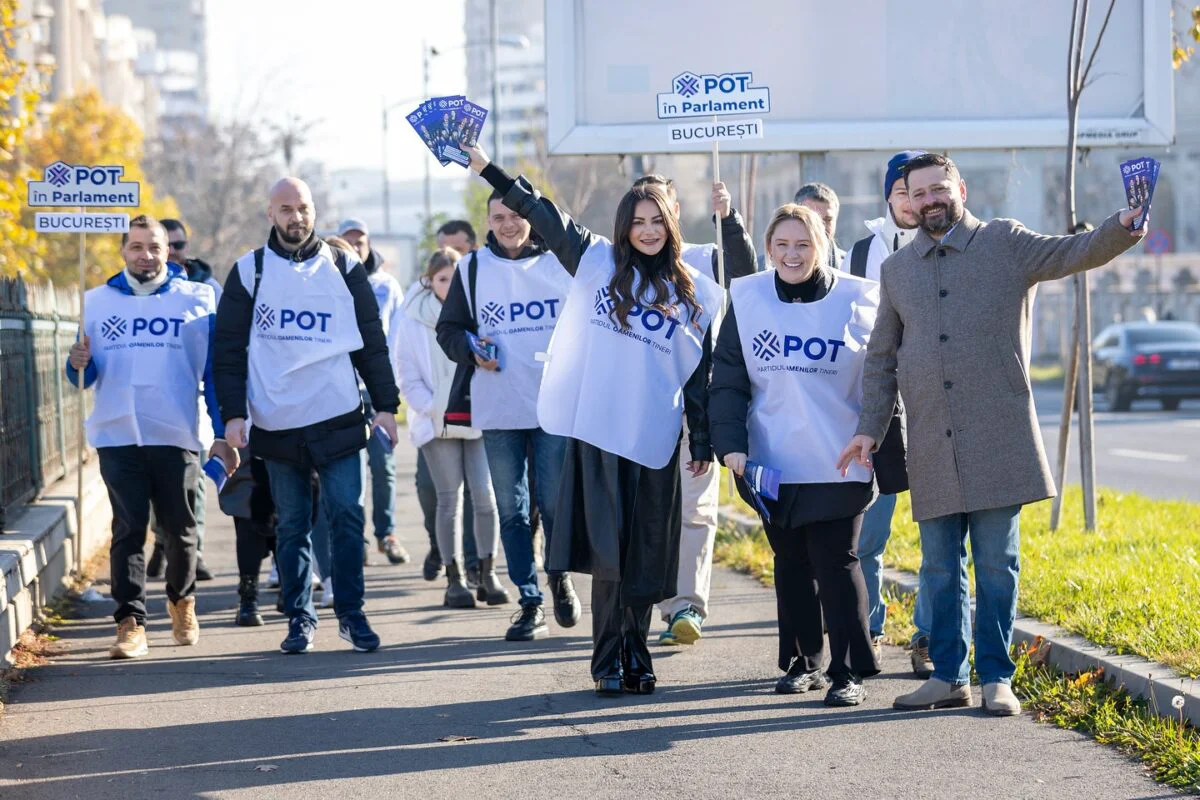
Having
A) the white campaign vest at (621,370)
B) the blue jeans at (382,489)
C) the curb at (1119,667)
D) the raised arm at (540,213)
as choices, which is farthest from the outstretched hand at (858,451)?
the blue jeans at (382,489)

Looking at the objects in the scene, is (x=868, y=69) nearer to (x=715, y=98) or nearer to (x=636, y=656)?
(x=715, y=98)

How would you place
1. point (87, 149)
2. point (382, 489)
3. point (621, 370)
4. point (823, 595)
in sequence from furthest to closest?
point (87, 149) < point (382, 489) < point (621, 370) < point (823, 595)

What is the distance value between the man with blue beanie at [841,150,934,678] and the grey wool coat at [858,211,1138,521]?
1.11 feet

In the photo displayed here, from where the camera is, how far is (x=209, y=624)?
9.14m

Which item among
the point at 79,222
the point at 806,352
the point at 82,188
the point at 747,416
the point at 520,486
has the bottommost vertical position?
the point at 520,486

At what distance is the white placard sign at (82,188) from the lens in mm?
10391

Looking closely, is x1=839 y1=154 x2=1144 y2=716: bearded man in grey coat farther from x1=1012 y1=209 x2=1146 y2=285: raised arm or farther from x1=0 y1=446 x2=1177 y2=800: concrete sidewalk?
x1=0 y1=446 x2=1177 y2=800: concrete sidewalk

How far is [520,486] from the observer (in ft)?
28.0

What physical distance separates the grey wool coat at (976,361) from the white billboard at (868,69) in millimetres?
5895

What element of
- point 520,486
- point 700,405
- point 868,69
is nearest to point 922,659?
point 700,405

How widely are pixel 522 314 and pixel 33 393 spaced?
392cm

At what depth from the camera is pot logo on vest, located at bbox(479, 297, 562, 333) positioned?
28.1 ft

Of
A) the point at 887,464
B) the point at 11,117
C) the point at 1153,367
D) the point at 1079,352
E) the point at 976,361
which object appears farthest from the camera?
the point at 1153,367

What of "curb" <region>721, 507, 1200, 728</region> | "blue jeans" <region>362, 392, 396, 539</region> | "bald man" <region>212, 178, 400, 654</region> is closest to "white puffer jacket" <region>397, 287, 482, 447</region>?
"blue jeans" <region>362, 392, 396, 539</region>
